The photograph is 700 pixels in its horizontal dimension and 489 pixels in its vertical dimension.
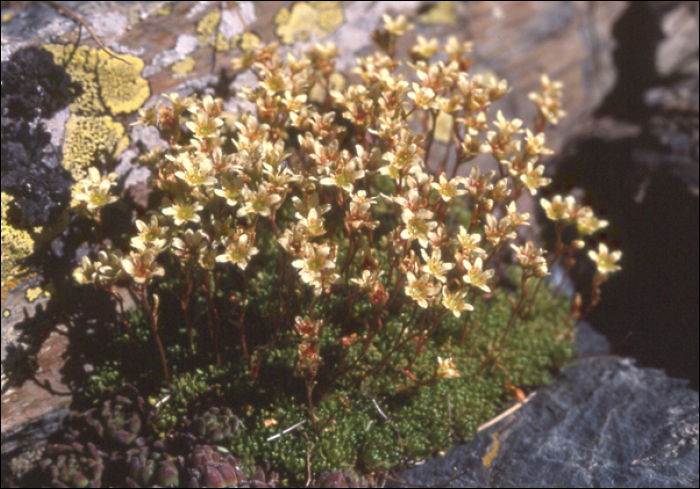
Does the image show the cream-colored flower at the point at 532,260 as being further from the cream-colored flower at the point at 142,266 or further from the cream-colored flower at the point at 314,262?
the cream-colored flower at the point at 142,266

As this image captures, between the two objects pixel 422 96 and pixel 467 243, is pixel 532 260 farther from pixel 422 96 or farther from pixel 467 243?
pixel 422 96

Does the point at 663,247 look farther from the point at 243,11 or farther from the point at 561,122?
the point at 243,11

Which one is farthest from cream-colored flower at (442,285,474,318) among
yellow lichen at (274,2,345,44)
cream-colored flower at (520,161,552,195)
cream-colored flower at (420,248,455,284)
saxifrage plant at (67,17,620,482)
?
yellow lichen at (274,2,345,44)

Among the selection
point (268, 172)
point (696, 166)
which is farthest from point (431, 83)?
point (696, 166)

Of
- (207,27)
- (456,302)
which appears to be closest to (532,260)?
(456,302)

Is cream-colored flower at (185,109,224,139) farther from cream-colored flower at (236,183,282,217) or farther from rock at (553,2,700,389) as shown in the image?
rock at (553,2,700,389)
